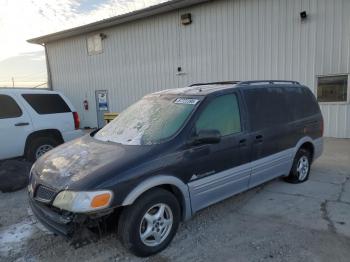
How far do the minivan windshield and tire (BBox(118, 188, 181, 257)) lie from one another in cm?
61

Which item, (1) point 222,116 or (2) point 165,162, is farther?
(1) point 222,116

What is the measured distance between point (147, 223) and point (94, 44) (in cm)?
1247

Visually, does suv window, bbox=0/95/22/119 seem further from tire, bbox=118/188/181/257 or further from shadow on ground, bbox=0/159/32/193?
tire, bbox=118/188/181/257

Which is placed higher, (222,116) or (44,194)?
Answer: (222,116)

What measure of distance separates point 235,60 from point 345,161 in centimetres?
500

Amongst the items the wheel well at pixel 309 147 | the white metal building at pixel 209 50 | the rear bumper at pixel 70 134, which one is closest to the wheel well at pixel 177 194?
the wheel well at pixel 309 147

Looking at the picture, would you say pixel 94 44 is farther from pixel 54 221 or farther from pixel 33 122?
pixel 54 221

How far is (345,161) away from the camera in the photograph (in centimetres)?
657

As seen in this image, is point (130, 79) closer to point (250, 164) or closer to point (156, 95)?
point (156, 95)

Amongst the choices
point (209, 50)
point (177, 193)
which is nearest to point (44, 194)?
point (177, 193)

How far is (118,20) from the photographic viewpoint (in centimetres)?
1223

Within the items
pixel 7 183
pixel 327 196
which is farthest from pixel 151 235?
pixel 7 183

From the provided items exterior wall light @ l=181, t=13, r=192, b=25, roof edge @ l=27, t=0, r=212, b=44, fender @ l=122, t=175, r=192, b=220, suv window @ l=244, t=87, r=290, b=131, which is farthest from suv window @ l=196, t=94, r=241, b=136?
exterior wall light @ l=181, t=13, r=192, b=25

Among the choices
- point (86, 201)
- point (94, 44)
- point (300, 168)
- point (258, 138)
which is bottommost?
point (300, 168)
